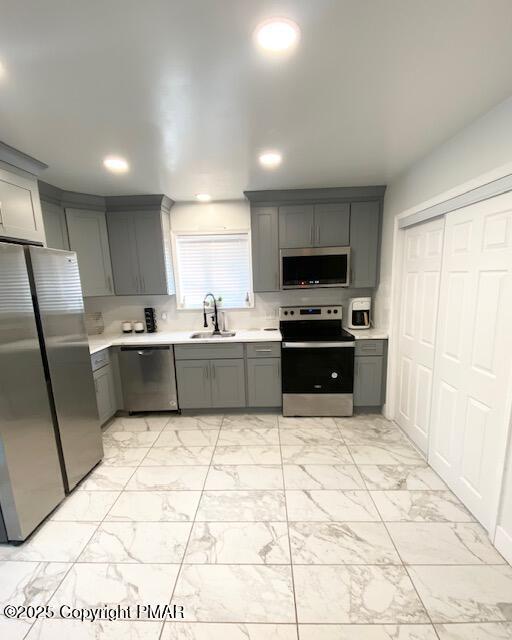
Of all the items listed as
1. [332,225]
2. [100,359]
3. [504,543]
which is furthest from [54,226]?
[504,543]

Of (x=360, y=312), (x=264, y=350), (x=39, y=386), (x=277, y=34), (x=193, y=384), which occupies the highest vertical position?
(x=277, y=34)

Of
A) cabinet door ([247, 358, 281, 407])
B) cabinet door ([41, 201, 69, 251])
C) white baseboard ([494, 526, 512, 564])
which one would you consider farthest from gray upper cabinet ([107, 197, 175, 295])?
white baseboard ([494, 526, 512, 564])

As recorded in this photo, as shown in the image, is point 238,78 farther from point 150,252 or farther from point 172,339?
point 172,339

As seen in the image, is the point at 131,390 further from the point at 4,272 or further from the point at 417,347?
the point at 417,347

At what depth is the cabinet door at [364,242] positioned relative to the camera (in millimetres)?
3131

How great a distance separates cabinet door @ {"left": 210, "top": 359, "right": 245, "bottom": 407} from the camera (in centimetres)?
317

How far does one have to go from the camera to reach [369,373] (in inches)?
121

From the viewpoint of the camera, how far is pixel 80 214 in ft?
9.87

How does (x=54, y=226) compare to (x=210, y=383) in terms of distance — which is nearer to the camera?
(x=54, y=226)

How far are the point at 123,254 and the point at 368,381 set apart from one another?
318 cm

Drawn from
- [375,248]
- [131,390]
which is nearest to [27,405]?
[131,390]

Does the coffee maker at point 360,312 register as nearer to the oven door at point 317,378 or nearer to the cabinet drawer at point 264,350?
the oven door at point 317,378

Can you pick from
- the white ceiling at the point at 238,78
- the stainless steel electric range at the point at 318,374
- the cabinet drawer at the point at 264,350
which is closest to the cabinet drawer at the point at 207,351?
the cabinet drawer at the point at 264,350

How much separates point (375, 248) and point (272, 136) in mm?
1884
